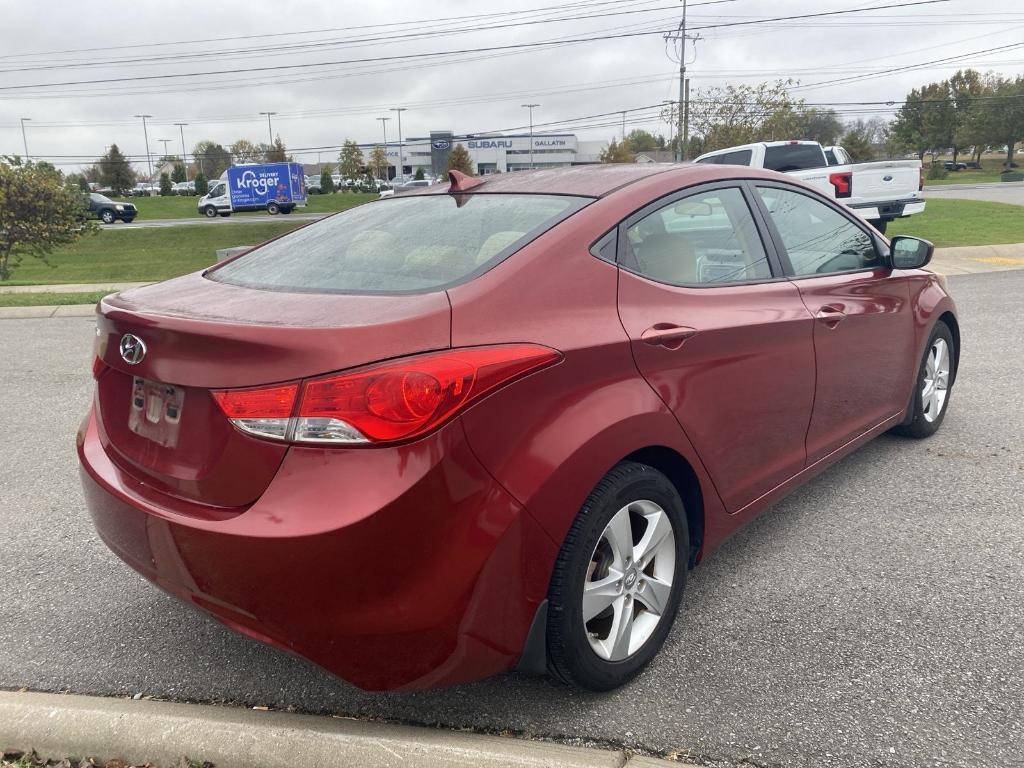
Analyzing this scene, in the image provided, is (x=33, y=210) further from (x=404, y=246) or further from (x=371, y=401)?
(x=371, y=401)

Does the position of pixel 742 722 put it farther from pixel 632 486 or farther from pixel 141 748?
pixel 141 748

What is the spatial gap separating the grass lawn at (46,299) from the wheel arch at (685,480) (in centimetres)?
1082

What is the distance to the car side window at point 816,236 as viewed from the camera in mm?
3475

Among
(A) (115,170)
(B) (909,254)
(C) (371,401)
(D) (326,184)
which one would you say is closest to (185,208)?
(D) (326,184)

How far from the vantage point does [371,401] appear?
1.95 meters

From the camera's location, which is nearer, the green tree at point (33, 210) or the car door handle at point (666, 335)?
the car door handle at point (666, 335)

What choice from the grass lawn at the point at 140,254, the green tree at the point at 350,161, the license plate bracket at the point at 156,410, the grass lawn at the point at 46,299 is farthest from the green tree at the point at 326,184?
the license plate bracket at the point at 156,410

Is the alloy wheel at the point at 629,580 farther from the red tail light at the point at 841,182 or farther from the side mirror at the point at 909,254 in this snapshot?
the red tail light at the point at 841,182

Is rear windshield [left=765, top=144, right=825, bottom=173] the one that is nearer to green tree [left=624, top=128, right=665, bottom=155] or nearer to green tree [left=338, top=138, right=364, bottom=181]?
green tree [left=338, top=138, right=364, bottom=181]

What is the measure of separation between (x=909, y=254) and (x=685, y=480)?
6.82 feet

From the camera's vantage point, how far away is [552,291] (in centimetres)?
235

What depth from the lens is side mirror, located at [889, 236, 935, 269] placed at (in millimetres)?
4020

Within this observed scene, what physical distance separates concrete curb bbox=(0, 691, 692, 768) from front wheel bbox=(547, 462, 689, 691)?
0.95 feet

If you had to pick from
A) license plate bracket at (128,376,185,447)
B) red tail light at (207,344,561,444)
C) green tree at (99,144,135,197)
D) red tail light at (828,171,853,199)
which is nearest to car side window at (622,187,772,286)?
red tail light at (207,344,561,444)
